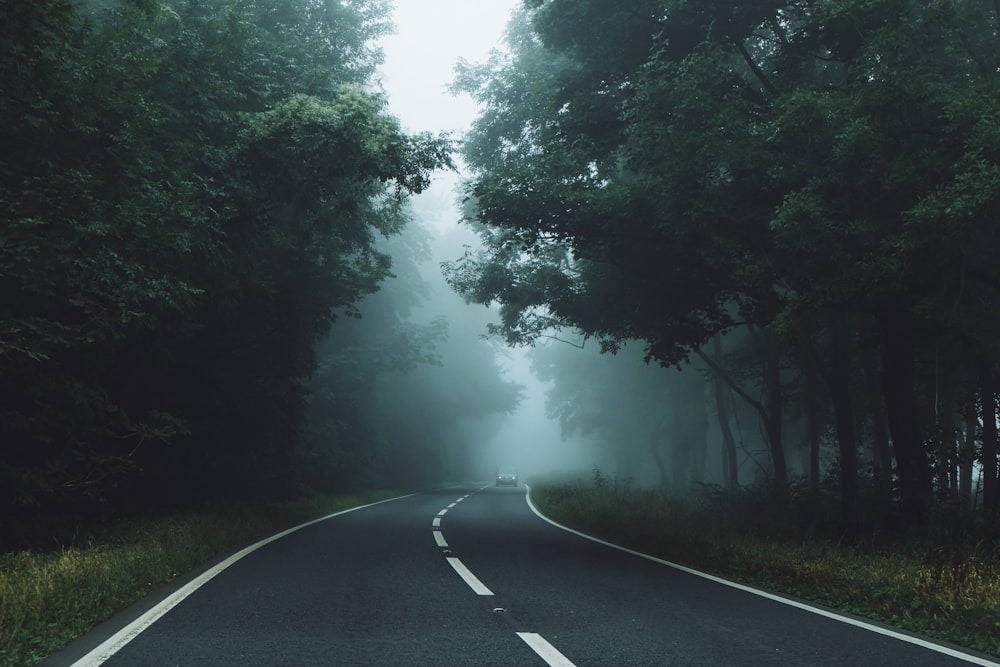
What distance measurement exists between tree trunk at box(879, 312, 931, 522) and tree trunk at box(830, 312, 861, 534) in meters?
1.81

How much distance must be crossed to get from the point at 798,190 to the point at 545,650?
841cm

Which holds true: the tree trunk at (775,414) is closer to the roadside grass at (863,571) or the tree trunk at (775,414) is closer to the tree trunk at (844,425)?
the tree trunk at (844,425)

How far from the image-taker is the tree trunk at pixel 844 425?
50.0ft

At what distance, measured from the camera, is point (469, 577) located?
9273 millimetres

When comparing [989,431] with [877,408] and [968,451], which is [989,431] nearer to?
[968,451]

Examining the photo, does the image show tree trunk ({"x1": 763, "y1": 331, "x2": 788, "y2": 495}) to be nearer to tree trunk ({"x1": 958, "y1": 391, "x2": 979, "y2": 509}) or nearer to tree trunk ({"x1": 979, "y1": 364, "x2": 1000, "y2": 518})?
tree trunk ({"x1": 958, "y1": 391, "x2": 979, "y2": 509})

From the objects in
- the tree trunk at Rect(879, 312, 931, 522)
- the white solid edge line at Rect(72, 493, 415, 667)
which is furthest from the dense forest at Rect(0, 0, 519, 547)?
the tree trunk at Rect(879, 312, 931, 522)

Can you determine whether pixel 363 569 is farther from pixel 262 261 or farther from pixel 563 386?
pixel 563 386

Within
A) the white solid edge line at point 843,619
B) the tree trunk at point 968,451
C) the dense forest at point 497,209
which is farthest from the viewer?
the tree trunk at point 968,451

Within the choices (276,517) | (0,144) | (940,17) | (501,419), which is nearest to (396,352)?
(276,517)

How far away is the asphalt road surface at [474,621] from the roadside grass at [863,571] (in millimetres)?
525

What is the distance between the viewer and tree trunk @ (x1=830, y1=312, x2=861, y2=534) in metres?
15.2

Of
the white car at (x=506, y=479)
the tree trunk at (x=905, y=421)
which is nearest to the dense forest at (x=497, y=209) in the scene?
the tree trunk at (x=905, y=421)

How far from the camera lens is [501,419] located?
87688mm
